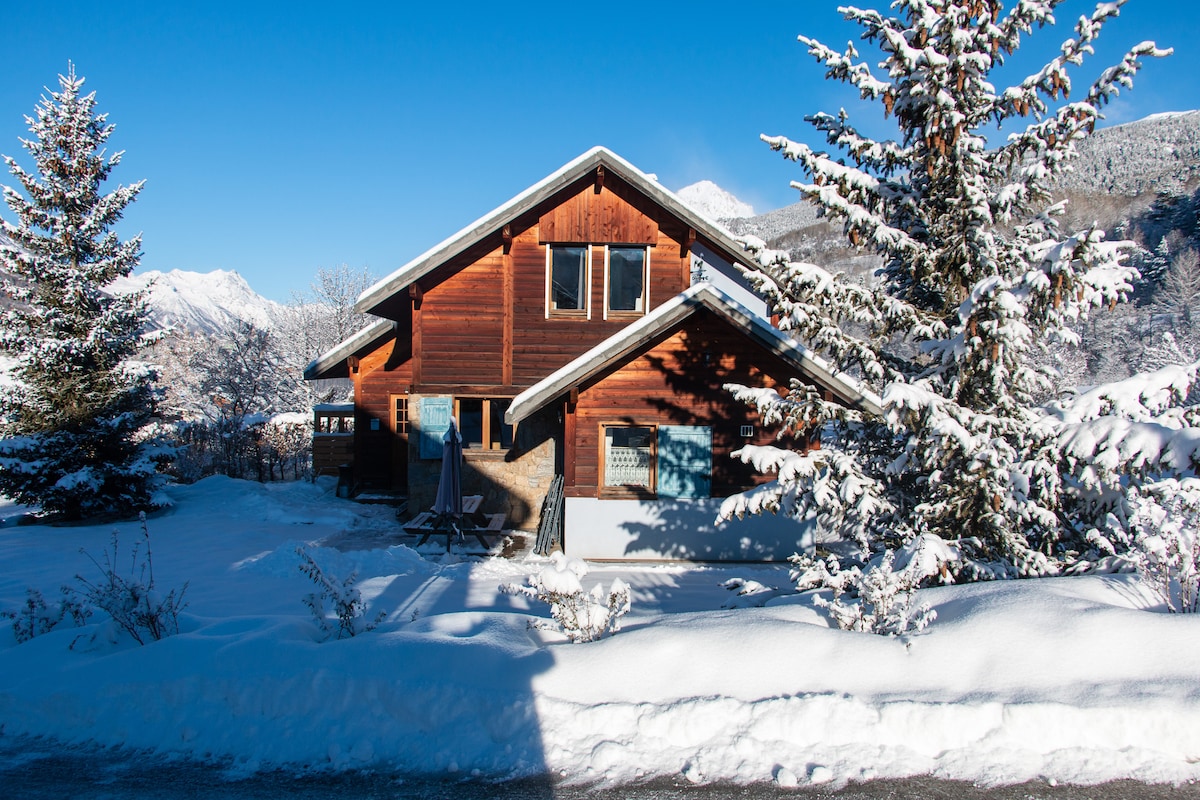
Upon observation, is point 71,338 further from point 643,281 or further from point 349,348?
point 643,281

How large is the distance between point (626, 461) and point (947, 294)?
588 centimetres

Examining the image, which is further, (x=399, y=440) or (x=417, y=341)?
(x=399, y=440)

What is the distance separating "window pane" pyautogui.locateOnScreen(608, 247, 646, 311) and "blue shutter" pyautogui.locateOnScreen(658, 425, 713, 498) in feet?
12.4

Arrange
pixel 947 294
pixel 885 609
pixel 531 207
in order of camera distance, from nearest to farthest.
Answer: pixel 885 609 < pixel 947 294 < pixel 531 207

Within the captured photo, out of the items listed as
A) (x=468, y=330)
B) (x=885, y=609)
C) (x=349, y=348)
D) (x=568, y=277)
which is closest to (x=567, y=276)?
(x=568, y=277)

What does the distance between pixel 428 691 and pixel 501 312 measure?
10093 mm

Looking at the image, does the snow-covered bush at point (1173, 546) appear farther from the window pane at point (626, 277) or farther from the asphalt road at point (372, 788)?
the window pane at point (626, 277)

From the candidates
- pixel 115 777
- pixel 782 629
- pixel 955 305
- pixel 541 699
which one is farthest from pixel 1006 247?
pixel 115 777

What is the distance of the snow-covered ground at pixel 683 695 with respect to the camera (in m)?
3.96

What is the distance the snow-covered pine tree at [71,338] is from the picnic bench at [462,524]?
7321mm

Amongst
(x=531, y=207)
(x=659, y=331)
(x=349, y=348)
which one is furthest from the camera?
(x=349, y=348)

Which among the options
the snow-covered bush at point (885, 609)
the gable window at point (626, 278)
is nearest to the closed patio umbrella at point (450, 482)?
the gable window at point (626, 278)

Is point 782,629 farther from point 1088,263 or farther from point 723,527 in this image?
point 723,527

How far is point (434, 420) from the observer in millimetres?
13797
